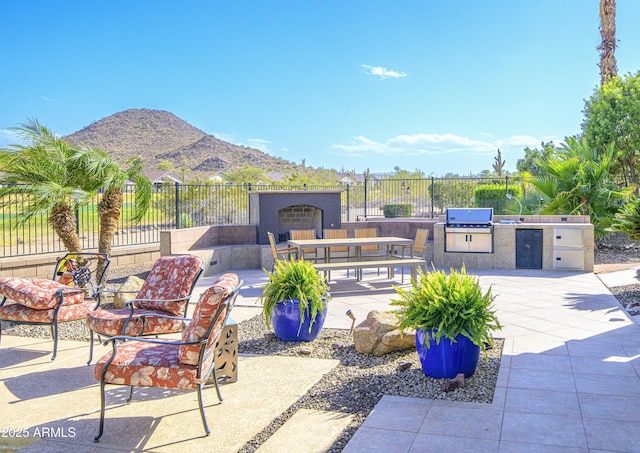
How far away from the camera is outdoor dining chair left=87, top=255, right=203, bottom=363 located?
5.36 m

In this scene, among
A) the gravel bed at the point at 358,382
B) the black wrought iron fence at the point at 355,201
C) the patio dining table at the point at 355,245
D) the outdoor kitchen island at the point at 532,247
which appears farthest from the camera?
the black wrought iron fence at the point at 355,201

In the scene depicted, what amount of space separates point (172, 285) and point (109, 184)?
3.54m

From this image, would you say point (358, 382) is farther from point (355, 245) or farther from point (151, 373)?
point (355, 245)

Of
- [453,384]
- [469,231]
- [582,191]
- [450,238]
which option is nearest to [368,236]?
[450,238]

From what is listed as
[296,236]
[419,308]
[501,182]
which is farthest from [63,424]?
Answer: [501,182]

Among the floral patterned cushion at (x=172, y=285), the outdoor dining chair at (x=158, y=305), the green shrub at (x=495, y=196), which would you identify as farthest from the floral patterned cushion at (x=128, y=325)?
the green shrub at (x=495, y=196)

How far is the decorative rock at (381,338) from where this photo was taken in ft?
17.9

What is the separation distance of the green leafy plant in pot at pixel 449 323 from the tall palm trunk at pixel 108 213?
20.7 feet

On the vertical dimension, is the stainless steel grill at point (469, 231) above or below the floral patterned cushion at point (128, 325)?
above

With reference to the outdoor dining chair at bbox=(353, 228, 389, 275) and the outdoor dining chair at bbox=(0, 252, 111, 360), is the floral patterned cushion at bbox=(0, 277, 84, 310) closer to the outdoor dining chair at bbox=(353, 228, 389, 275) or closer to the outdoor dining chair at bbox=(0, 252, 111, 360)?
the outdoor dining chair at bbox=(0, 252, 111, 360)

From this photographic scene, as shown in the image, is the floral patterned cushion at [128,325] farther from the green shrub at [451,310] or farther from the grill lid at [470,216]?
the grill lid at [470,216]

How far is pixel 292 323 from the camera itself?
5996mm

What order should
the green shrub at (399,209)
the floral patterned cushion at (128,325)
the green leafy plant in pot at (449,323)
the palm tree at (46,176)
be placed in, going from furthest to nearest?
the green shrub at (399,209)
the palm tree at (46,176)
the floral patterned cushion at (128,325)
the green leafy plant in pot at (449,323)

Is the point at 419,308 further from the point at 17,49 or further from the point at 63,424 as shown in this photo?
the point at 17,49
